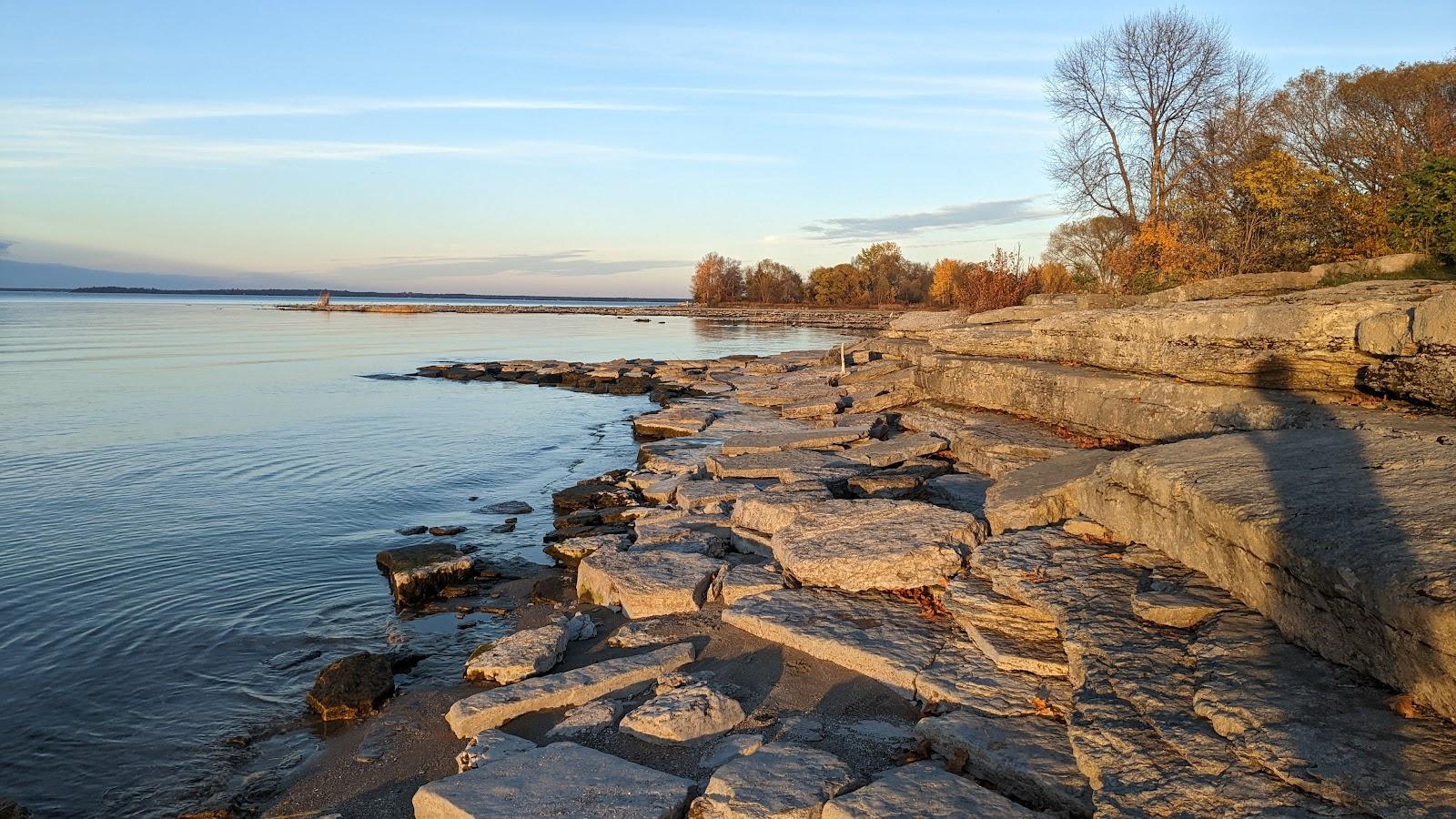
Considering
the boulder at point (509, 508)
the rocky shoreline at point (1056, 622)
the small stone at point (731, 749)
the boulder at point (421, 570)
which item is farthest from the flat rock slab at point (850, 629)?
the boulder at point (509, 508)

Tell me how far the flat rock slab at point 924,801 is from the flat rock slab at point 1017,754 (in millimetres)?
124

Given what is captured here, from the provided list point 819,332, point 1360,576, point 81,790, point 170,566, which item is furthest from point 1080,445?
point 819,332

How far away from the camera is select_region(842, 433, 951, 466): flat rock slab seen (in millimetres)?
8148

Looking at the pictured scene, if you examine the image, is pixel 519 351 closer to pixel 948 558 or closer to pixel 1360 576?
pixel 948 558

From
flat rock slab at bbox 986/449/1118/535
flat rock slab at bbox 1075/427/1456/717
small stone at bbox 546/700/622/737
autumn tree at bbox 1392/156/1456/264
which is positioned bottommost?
small stone at bbox 546/700/622/737

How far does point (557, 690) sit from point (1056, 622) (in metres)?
2.54

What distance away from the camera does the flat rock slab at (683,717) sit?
12.6 feet

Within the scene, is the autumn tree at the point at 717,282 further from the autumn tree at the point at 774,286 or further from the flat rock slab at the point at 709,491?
the flat rock slab at the point at 709,491

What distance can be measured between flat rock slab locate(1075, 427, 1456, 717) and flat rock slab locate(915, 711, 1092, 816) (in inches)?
41.3

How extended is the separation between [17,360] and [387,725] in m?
30.7

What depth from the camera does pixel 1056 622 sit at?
4.05 meters

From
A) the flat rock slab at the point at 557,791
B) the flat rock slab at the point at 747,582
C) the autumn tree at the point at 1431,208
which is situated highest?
the autumn tree at the point at 1431,208

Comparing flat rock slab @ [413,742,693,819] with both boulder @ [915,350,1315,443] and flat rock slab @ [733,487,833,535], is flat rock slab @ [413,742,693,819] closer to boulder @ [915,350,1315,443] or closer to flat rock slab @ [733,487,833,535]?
flat rock slab @ [733,487,833,535]

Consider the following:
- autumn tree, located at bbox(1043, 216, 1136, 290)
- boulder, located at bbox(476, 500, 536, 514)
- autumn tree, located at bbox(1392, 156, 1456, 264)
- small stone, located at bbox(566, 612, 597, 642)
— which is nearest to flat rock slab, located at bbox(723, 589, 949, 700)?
small stone, located at bbox(566, 612, 597, 642)
